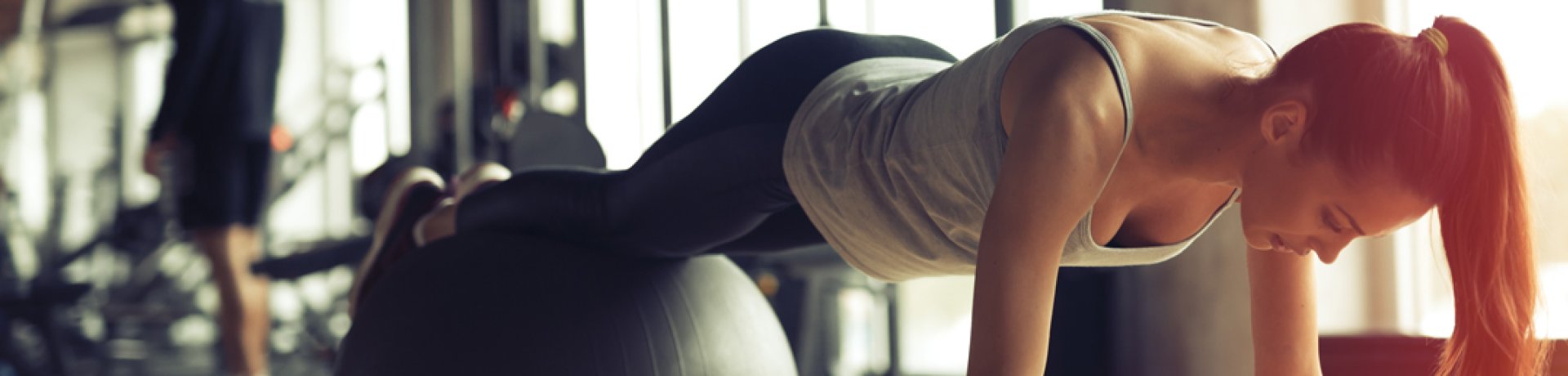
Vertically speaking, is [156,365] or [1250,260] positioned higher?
[1250,260]

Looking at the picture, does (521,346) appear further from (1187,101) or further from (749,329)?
(1187,101)

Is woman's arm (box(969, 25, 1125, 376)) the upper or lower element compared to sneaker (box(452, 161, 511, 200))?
upper

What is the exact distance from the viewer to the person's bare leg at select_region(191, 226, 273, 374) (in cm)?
281

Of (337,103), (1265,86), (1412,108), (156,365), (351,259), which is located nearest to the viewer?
(1412,108)

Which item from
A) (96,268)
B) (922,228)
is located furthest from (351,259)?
(96,268)

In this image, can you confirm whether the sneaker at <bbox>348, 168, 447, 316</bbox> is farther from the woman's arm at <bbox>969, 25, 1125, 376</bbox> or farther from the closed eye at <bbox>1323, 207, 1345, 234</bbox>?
the closed eye at <bbox>1323, 207, 1345, 234</bbox>

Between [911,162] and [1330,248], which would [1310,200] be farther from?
[911,162]

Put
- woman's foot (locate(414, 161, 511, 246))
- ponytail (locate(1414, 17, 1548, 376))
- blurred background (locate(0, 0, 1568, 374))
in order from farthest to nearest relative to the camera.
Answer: blurred background (locate(0, 0, 1568, 374)) < woman's foot (locate(414, 161, 511, 246)) < ponytail (locate(1414, 17, 1548, 376))

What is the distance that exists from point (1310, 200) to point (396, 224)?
135 cm

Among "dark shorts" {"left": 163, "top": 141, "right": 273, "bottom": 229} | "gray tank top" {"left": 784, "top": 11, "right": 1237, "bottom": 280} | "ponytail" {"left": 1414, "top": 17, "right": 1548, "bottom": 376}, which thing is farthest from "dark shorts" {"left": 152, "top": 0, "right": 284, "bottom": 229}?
"ponytail" {"left": 1414, "top": 17, "right": 1548, "bottom": 376}

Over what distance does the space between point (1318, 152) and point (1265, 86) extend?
9 cm

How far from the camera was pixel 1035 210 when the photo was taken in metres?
0.90

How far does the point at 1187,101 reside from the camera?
41.1 inches

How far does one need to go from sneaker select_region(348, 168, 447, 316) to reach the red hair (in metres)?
1.29
